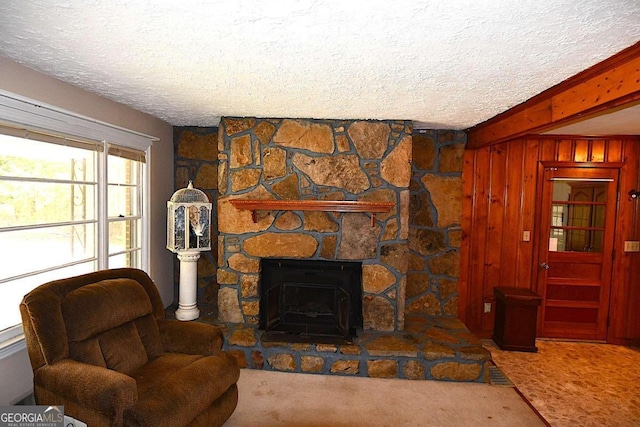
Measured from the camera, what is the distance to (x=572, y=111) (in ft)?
7.17

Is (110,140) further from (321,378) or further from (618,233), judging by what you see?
(618,233)

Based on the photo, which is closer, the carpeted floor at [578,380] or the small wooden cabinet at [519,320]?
the carpeted floor at [578,380]

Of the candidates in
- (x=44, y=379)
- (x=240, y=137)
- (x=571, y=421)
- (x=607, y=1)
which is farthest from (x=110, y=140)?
(x=571, y=421)

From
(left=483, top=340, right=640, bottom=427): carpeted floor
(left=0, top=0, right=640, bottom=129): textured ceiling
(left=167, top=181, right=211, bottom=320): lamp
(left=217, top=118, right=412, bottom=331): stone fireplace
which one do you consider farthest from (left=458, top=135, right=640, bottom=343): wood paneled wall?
(left=167, top=181, right=211, bottom=320): lamp

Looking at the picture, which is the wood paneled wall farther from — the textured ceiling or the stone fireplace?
the textured ceiling

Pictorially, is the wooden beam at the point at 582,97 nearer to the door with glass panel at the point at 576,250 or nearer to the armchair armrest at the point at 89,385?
the door with glass panel at the point at 576,250

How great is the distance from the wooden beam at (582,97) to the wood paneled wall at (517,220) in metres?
0.97

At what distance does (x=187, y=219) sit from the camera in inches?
132

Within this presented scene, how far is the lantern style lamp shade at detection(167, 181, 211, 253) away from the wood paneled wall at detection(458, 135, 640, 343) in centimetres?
278

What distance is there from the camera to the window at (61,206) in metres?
2.25

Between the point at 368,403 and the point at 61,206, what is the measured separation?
2.70 metres

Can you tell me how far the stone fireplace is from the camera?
3398 mm

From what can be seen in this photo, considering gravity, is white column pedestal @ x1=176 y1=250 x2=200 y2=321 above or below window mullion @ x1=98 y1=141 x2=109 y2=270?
below

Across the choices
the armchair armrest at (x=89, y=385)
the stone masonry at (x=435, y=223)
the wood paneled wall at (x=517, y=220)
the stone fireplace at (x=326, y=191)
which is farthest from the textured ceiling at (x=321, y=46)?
the armchair armrest at (x=89, y=385)
